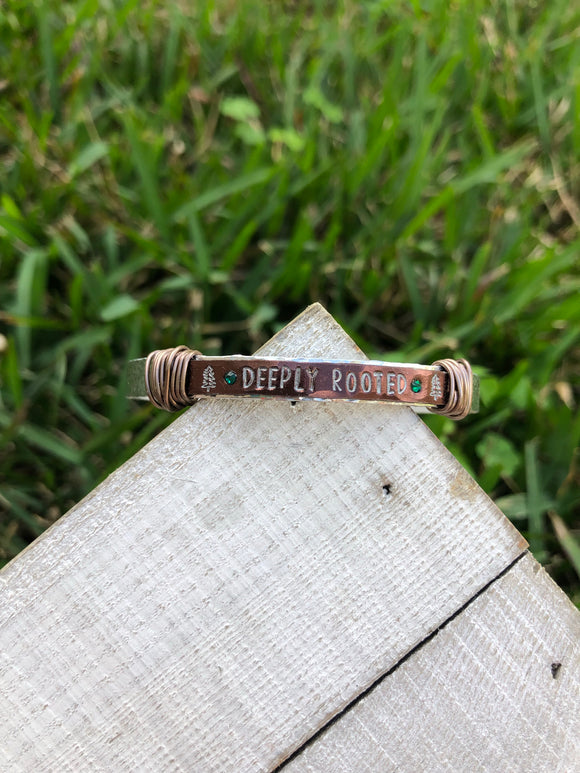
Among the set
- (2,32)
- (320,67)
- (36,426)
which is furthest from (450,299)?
(2,32)

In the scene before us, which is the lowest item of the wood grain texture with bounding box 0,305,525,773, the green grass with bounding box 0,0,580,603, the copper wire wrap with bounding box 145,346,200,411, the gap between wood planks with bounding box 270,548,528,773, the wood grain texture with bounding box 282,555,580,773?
the wood grain texture with bounding box 282,555,580,773

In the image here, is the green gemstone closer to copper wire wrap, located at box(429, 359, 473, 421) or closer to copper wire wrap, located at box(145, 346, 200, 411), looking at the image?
copper wire wrap, located at box(429, 359, 473, 421)

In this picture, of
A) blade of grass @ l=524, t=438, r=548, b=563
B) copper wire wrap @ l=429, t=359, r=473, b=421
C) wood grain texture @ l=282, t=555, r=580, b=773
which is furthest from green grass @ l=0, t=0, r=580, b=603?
wood grain texture @ l=282, t=555, r=580, b=773

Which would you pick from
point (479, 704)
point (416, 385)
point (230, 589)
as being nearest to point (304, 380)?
point (416, 385)

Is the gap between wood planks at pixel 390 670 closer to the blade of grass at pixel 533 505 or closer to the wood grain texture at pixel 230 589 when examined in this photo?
the wood grain texture at pixel 230 589

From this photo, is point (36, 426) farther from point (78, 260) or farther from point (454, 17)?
point (454, 17)

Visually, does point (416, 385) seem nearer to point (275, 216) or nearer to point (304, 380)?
point (304, 380)
